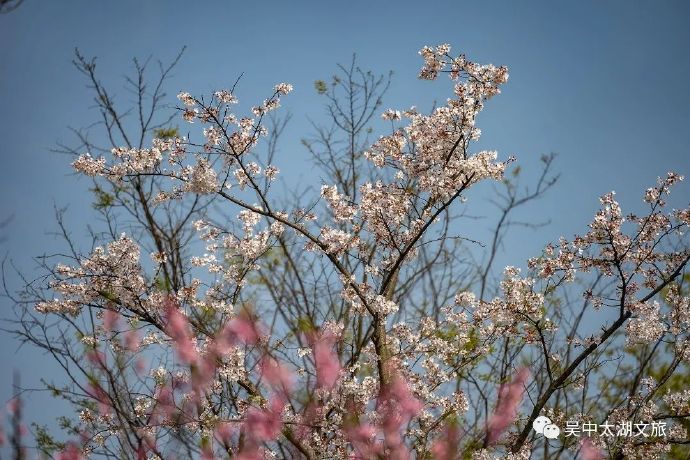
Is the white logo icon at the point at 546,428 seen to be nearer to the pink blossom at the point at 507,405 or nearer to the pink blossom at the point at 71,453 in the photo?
the pink blossom at the point at 507,405

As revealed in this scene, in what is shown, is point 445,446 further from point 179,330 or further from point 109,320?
point 109,320

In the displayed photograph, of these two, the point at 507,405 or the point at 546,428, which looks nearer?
the point at 546,428

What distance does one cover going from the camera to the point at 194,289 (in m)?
6.88

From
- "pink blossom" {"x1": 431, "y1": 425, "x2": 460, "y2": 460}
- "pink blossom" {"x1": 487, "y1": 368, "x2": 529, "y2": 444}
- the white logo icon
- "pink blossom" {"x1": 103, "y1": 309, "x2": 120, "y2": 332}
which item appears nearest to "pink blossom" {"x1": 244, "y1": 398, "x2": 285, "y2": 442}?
"pink blossom" {"x1": 431, "y1": 425, "x2": 460, "y2": 460}

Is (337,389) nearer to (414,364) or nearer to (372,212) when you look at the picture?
(414,364)

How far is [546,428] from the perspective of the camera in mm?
6535

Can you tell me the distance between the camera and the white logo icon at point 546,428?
6.46 metres

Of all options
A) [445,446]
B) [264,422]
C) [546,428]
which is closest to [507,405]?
[546,428]

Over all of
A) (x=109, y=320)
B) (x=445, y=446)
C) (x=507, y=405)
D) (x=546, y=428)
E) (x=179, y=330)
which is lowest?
(x=445, y=446)

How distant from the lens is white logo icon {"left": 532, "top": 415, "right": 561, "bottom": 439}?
6.46 metres

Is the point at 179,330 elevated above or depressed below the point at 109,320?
below

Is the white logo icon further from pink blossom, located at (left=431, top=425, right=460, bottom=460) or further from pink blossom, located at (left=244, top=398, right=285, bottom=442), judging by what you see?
pink blossom, located at (left=244, top=398, right=285, bottom=442)

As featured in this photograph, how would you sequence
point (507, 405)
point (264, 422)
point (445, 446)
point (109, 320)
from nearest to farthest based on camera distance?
point (445, 446) → point (264, 422) → point (109, 320) → point (507, 405)

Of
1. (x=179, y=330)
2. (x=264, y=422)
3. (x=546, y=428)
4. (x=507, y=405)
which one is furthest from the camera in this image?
(x=507, y=405)
